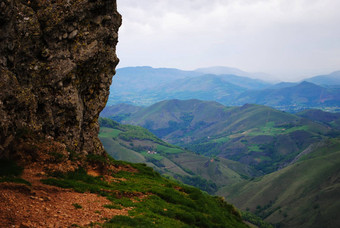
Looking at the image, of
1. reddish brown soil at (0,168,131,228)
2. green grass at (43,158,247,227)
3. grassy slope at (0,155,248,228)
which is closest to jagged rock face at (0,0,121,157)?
grassy slope at (0,155,248,228)

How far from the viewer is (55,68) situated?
25703 mm

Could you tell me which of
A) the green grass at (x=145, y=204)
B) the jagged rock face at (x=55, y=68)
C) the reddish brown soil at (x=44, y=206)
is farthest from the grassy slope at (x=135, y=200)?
the jagged rock face at (x=55, y=68)

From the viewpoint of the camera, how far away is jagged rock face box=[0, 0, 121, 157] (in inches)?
793

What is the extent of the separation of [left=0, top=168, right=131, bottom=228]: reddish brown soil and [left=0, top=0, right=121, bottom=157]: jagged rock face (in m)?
4.51

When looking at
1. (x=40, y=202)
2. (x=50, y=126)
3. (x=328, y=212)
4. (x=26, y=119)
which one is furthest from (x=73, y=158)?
(x=328, y=212)

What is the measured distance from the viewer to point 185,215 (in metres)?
24.6

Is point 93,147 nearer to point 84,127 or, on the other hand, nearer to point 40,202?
point 84,127

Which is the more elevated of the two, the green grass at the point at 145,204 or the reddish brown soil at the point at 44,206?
the reddish brown soil at the point at 44,206

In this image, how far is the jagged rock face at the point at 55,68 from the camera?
2014 centimetres

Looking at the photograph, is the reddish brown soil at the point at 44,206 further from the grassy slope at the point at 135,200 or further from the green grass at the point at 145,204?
the green grass at the point at 145,204

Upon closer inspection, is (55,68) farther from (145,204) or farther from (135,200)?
(145,204)

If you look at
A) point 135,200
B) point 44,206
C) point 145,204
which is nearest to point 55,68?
point 44,206

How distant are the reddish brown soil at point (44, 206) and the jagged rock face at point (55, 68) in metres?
4.51

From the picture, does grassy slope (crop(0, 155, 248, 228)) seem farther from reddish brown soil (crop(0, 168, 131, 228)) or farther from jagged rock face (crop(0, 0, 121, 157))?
jagged rock face (crop(0, 0, 121, 157))
